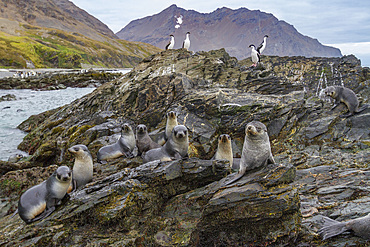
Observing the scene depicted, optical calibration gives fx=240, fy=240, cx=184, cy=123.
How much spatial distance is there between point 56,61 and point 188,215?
4513 inches

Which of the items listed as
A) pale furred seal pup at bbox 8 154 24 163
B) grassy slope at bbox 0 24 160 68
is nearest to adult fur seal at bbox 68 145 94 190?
pale furred seal pup at bbox 8 154 24 163

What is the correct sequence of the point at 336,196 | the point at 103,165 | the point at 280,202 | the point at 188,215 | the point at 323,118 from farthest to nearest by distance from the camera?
the point at 323,118 < the point at 103,165 < the point at 336,196 < the point at 188,215 < the point at 280,202

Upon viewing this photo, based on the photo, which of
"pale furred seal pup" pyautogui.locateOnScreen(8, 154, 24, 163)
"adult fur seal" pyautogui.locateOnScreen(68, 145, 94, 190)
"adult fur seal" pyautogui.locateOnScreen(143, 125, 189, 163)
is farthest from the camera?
"pale furred seal pup" pyautogui.locateOnScreen(8, 154, 24, 163)

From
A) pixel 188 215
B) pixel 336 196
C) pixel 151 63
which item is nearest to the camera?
pixel 188 215

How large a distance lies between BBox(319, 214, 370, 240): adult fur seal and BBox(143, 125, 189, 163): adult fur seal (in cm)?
446

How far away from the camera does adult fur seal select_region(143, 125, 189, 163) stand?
807 centimetres

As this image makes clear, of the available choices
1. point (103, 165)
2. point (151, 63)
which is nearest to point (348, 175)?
point (103, 165)

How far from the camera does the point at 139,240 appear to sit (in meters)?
5.10

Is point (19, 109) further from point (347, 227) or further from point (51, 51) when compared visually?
point (51, 51)

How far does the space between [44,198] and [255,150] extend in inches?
207

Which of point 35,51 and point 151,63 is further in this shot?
point 35,51

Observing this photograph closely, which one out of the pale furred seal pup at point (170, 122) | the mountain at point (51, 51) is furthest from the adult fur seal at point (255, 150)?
the mountain at point (51, 51)

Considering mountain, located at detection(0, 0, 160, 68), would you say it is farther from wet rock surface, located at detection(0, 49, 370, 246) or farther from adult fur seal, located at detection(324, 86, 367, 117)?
adult fur seal, located at detection(324, 86, 367, 117)

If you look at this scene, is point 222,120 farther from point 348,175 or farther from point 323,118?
point 348,175
